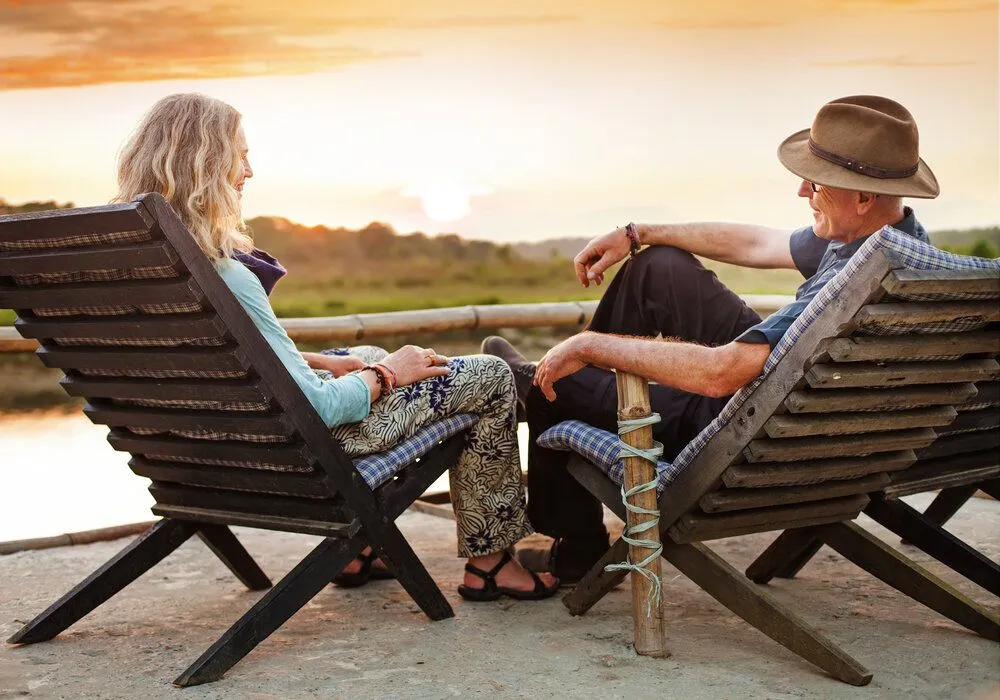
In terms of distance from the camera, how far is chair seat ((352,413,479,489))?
303 centimetres

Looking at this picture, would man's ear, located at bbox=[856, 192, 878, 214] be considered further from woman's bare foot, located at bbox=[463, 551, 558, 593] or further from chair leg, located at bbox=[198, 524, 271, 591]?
chair leg, located at bbox=[198, 524, 271, 591]

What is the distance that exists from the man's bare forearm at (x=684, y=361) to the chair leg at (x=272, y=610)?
81 cm

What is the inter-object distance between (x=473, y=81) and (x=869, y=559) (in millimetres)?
15039

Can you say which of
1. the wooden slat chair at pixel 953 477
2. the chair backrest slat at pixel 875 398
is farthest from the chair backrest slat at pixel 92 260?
the wooden slat chair at pixel 953 477

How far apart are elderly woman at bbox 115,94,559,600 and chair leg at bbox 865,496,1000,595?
99 cm

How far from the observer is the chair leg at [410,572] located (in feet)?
10.2

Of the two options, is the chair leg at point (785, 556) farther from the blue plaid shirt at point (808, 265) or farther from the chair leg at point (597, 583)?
the blue plaid shirt at point (808, 265)

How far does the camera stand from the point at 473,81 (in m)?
17.4

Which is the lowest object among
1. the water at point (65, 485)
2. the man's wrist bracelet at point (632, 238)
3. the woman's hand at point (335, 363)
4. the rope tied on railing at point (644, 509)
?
the water at point (65, 485)

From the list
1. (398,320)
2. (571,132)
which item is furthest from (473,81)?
(398,320)

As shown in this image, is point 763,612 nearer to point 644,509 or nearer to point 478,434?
point 644,509

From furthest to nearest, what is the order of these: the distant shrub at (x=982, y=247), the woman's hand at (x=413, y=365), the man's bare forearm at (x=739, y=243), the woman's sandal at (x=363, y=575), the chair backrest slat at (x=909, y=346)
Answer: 1. the distant shrub at (x=982, y=247)
2. the man's bare forearm at (x=739, y=243)
3. the woman's sandal at (x=363, y=575)
4. the woman's hand at (x=413, y=365)
5. the chair backrest slat at (x=909, y=346)

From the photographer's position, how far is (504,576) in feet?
11.5

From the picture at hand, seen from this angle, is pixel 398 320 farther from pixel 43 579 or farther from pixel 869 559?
pixel 869 559
